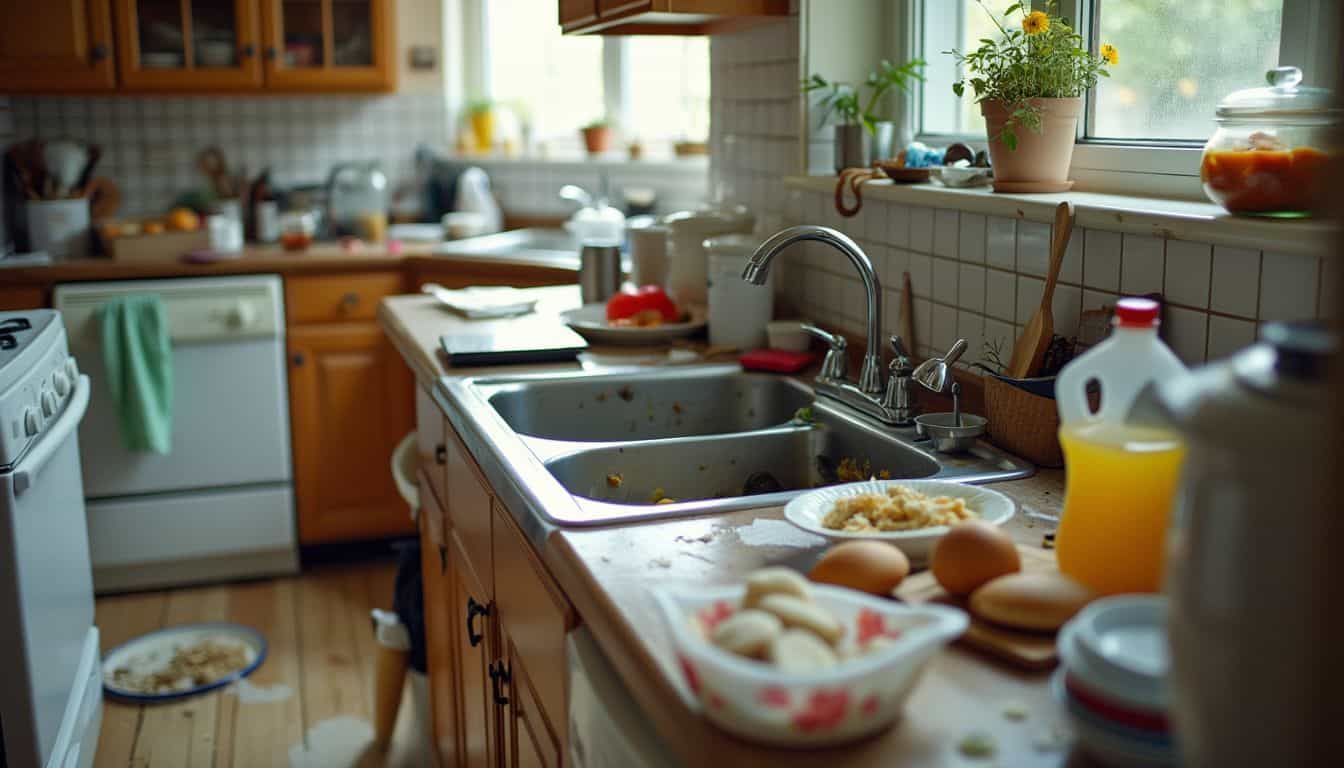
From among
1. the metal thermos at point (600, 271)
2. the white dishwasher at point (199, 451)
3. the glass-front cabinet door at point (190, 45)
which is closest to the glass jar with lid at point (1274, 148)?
the metal thermos at point (600, 271)

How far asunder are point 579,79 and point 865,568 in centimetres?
355

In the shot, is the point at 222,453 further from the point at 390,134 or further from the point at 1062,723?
the point at 1062,723

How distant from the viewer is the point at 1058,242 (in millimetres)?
1494

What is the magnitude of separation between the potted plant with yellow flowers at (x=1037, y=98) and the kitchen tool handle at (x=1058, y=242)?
183 mm

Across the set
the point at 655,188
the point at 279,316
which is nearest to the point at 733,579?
the point at 279,316

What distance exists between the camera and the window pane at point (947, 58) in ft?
7.11

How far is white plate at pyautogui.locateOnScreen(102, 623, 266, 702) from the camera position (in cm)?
291

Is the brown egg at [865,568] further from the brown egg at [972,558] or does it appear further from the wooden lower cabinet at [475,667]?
the wooden lower cabinet at [475,667]

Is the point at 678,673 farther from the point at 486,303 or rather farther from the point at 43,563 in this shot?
the point at 486,303

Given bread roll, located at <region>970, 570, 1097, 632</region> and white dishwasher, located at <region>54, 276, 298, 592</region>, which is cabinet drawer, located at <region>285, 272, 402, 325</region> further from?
bread roll, located at <region>970, 570, 1097, 632</region>

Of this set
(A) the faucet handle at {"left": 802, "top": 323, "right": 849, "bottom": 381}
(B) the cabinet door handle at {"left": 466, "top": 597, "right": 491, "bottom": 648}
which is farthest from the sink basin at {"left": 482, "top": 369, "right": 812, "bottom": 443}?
(B) the cabinet door handle at {"left": 466, "top": 597, "right": 491, "bottom": 648}

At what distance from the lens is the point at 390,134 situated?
4336 mm

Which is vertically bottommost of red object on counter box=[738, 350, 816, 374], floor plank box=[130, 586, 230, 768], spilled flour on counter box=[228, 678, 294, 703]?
floor plank box=[130, 586, 230, 768]

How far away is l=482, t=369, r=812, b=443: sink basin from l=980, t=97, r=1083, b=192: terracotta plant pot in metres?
0.47
